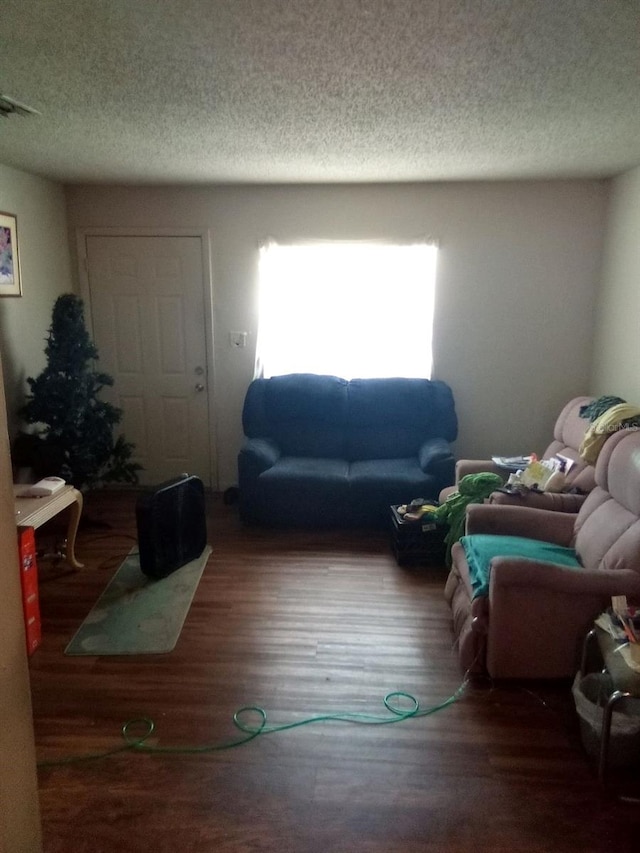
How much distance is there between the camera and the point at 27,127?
3.04 m

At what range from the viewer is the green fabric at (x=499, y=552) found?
261 centimetres

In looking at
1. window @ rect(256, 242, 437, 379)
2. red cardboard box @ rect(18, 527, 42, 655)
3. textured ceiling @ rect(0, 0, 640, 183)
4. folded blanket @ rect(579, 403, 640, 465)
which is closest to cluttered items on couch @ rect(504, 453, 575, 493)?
folded blanket @ rect(579, 403, 640, 465)

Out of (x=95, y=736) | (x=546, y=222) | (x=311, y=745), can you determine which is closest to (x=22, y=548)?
(x=95, y=736)

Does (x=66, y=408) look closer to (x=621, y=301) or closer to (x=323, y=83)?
(x=323, y=83)

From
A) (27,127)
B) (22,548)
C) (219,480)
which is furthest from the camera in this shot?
(219,480)

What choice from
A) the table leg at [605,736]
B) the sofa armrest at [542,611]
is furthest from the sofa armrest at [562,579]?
the table leg at [605,736]

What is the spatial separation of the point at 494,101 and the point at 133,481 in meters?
3.59

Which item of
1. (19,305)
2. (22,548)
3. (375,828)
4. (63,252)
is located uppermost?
(63,252)

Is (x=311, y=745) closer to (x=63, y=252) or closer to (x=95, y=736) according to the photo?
(x=95, y=736)

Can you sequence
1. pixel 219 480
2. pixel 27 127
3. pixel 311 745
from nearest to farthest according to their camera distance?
pixel 311 745 < pixel 27 127 < pixel 219 480

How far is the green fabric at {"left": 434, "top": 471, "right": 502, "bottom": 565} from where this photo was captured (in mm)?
3465

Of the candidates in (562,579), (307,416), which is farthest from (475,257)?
(562,579)

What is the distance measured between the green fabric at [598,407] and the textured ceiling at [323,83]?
145 cm

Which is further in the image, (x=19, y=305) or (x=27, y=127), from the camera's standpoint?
(x=19, y=305)
